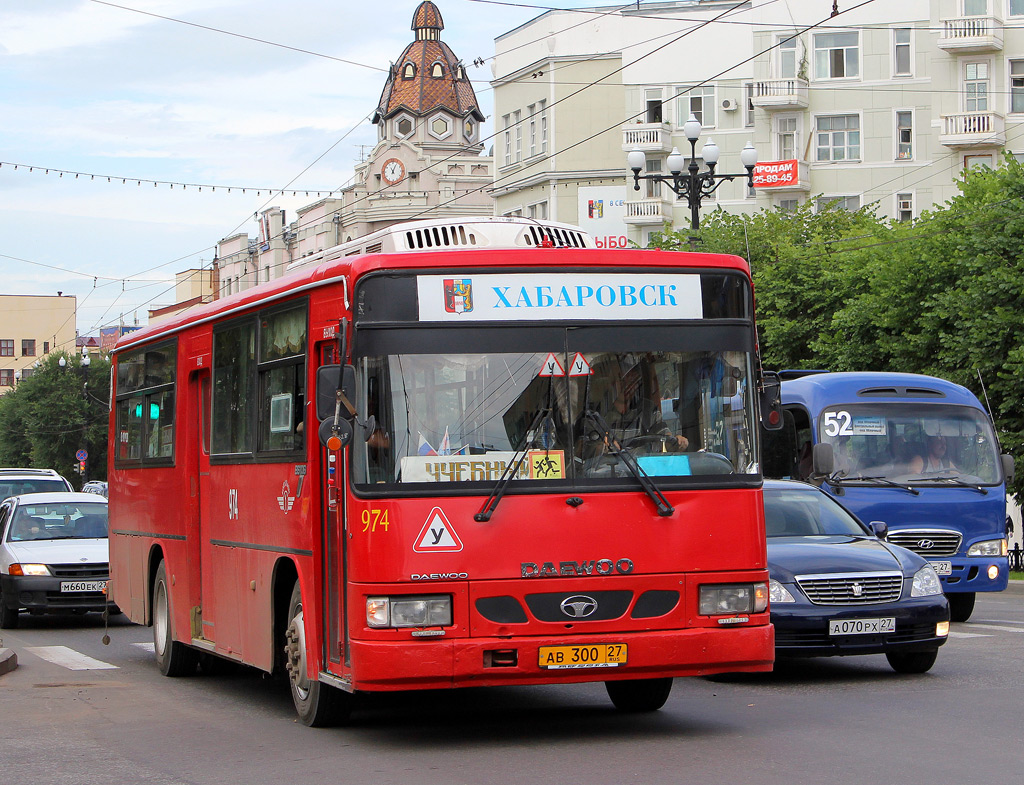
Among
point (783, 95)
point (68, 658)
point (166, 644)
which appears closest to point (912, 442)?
point (166, 644)

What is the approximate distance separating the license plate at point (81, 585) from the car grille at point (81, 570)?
5cm

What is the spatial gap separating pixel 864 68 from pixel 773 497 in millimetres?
45287

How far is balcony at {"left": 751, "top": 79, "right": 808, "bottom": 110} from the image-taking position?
56656 millimetres

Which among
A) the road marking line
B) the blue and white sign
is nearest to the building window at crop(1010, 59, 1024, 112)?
the road marking line

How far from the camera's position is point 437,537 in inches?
349

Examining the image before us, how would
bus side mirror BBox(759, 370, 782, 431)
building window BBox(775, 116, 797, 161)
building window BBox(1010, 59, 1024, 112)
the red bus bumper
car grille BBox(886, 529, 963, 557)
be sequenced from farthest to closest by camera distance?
building window BBox(775, 116, 797, 161) < building window BBox(1010, 59, 1024, 112) < car grille BBox(886, 529, 963, 557) < bus side mirror BBox(759, 370, 782, 431) < the red bus bumper

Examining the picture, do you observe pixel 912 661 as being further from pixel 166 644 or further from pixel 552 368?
pixel 166 644

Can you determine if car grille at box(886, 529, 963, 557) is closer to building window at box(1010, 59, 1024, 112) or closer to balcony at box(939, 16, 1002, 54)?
balcony at box(939, 16, 1002, 54)

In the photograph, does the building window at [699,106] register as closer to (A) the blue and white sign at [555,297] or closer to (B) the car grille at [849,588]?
(B) the car grille at [849,588]

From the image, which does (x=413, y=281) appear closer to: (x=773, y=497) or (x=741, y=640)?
(x=741, y=640)

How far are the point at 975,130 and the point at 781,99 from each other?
22.5 feet

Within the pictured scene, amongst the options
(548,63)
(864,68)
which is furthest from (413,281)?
(548,63)

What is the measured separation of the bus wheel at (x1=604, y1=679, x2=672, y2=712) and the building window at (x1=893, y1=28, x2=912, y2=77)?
1927 inches

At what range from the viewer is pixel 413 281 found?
30.1 feet
